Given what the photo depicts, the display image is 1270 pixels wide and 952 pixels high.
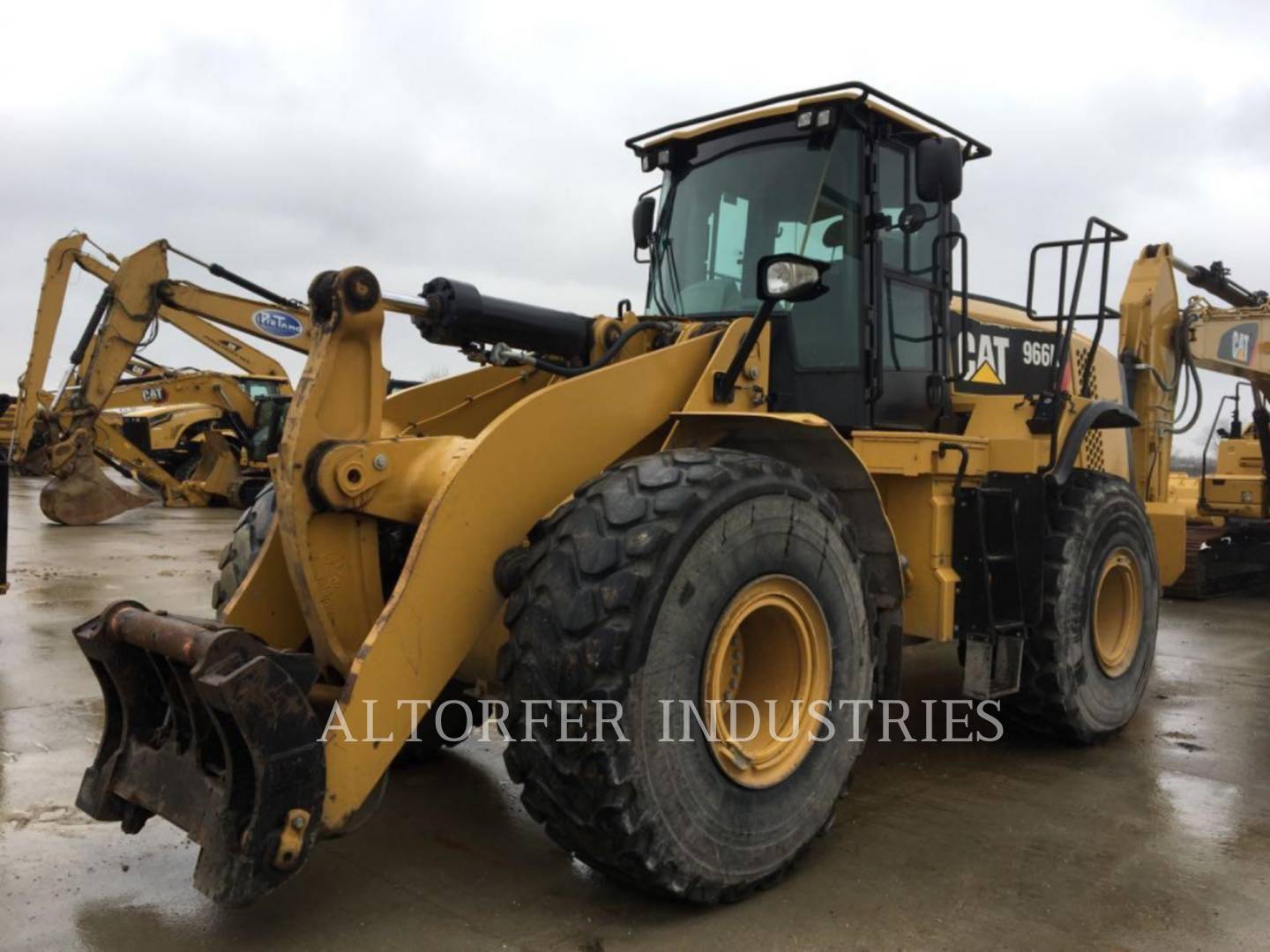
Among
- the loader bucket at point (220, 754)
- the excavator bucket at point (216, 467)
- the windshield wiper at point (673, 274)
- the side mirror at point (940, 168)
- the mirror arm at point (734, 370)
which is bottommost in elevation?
the loader bucket at point (220, 754)

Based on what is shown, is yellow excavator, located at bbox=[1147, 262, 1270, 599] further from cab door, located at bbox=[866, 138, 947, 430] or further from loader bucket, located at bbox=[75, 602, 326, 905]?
loader bucket, located at bbox=[75, 602, 326, 905]

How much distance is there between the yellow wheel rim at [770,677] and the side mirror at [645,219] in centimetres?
225

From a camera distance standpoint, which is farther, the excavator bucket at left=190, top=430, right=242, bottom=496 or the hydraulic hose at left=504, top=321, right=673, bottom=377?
the excavator bucket at left=190, top=430, right=242, bottom=496

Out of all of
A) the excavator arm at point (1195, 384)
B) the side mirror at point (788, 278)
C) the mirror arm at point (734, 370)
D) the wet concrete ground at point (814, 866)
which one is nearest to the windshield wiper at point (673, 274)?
the mirror arm at point (734, 370)

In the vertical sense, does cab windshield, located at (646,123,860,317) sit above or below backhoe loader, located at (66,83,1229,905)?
above

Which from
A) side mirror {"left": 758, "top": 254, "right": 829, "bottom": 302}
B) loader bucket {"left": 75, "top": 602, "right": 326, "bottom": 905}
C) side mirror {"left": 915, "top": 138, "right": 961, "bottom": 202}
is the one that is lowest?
loader bucket {"left": 75, "top": 602, "right": 326, "bottom": 905}

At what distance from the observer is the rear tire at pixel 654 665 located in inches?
113

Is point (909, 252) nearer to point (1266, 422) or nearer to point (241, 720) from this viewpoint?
point (241, 720)

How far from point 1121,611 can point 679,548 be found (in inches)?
131

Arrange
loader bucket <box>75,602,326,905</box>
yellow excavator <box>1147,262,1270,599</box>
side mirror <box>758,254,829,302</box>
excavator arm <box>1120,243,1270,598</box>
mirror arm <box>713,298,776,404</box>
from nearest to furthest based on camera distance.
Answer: loader bucket <box>75,602,326,905</box>
side mirror <box>758,254,829,302</box>
mirror arm <box>713,298,776,404</box>
excavator arm <box>1120,243,1270,598</box>
yellow excavator <box>1147,262,1270,599</box>

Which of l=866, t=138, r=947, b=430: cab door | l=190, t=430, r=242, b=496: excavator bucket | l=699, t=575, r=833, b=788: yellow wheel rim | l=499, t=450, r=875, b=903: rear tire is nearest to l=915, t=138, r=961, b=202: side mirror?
l=866, t=138, r=947, b=430: cab door

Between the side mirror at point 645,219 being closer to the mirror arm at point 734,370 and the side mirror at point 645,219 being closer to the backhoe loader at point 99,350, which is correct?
the mirror arm at point 734,370

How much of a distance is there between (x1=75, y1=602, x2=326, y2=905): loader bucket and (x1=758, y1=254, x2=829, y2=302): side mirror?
1922 mm

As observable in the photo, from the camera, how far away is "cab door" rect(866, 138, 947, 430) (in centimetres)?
446
